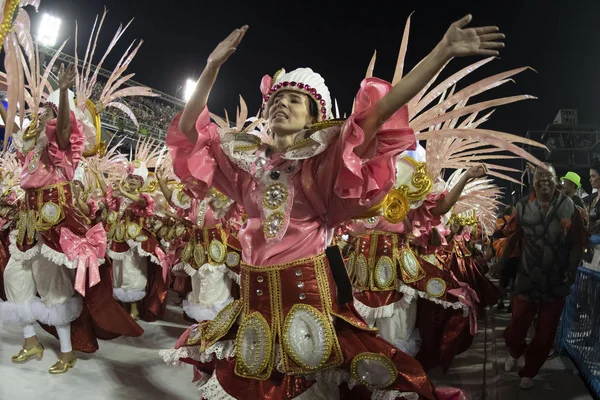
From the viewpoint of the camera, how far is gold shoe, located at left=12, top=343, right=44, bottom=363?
3.79 metres

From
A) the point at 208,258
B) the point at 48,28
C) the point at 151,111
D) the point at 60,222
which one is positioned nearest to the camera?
the point at 60,222

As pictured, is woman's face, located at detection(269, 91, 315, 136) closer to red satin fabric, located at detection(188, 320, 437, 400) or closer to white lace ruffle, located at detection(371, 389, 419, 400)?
red satin fabric, located at detection(188, 320, 437, 400)

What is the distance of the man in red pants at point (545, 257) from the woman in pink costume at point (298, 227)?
2630 millimetres

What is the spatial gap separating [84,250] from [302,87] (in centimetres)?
255

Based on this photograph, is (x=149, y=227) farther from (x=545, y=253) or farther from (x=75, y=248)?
(x=545, y=253)

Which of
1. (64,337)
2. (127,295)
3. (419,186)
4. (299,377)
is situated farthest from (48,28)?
(299,377)

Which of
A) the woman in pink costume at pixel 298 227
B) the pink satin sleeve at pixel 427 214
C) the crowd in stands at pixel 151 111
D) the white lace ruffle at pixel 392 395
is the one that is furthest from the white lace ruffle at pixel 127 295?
the crowd in stands at pixel 151 111

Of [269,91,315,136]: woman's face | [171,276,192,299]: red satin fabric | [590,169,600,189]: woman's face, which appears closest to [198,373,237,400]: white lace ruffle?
[269,91,315,136]: woman's face

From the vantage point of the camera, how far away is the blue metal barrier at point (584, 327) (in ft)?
12.7

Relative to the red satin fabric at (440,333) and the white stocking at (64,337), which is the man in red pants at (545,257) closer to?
the red satin fabric at (440,333)

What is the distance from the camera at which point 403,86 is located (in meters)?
1.62

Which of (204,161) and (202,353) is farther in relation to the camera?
(204,161)

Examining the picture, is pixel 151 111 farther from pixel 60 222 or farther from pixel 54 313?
pixel 54 313

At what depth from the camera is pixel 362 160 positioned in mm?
1800
